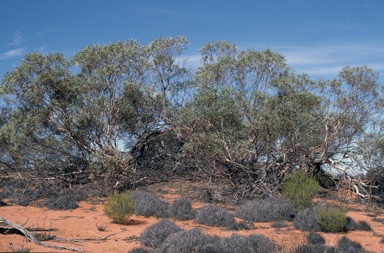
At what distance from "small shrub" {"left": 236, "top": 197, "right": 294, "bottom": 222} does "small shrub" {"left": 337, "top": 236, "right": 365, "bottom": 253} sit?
123 inches

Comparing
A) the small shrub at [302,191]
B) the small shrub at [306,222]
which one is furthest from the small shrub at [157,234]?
the small shrub at [302,191]

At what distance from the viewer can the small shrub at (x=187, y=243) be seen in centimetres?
772

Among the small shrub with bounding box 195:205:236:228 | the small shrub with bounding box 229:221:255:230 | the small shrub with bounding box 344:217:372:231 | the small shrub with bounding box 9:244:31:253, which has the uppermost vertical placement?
the small shrub with bounding box 9:244:31:253

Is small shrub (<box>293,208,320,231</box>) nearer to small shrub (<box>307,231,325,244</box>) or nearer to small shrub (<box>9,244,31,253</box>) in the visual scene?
small shrub (<box>307,231,325,244</box>)

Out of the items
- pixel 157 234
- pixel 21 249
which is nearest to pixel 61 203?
pixel 157 234

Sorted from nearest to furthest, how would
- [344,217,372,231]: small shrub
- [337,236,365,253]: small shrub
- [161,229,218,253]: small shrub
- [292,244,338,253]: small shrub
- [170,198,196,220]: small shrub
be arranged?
1. [292,244,338,253]: small shrub
2. [161,229,218,253]: small shrub
3. [337,236,365,253]: small shrub
4. [344,217,372,231]: small shrub
5. [170,198,196,220]: small shrub

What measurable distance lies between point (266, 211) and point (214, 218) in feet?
6.25

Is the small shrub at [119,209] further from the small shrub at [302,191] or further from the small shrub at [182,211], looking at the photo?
A: the small shrub at [302,191]

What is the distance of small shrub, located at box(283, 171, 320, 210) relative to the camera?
13.3 metres

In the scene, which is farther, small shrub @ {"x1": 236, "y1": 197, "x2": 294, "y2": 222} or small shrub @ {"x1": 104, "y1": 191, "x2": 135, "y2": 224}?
small shrub @ {"x1": 236, "y1": 197, "x2": 294, "y2": 222}

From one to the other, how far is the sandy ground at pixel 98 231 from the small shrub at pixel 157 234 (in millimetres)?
239

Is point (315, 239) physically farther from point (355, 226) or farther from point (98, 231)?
point (98, 231)

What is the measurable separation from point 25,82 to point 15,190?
14.2 feet

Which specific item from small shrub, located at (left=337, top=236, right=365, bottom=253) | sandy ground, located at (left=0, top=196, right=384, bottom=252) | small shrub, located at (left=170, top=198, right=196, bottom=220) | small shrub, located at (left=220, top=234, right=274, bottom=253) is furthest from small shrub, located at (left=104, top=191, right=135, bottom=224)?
small shrub, located at (left=337, top=236, right=365, bottom=253)
